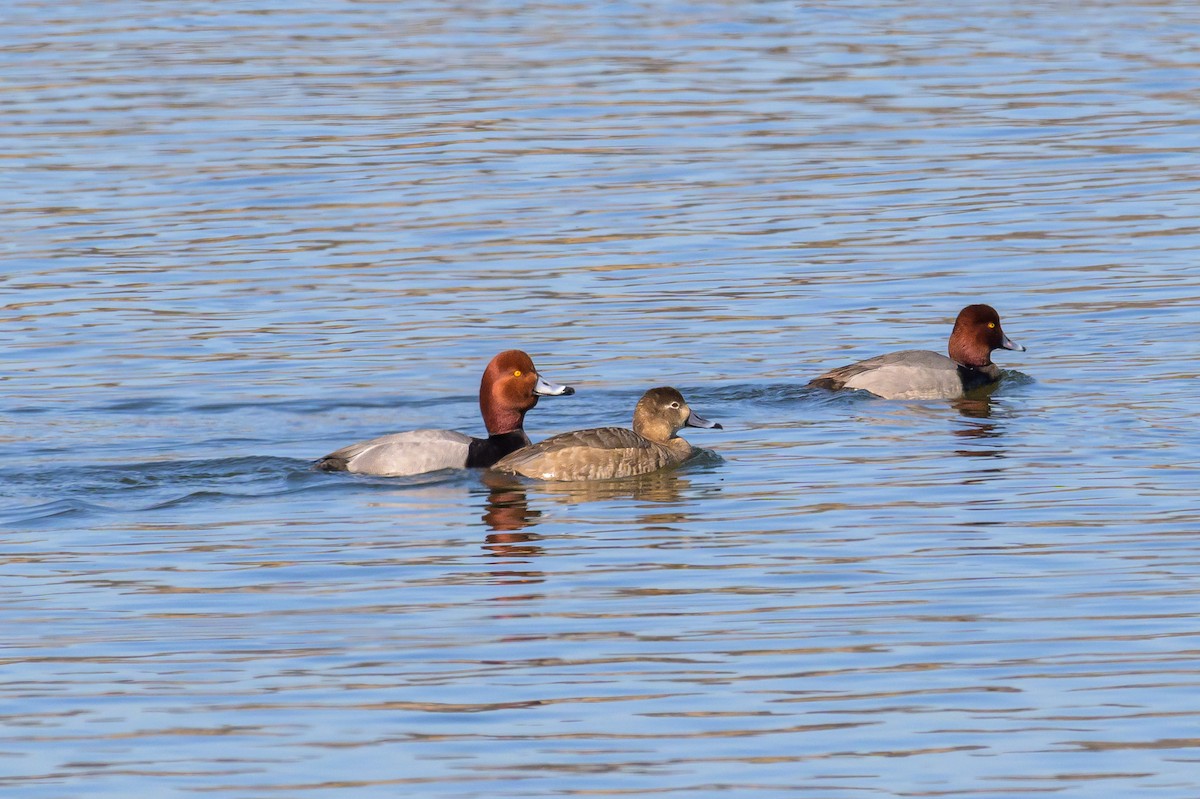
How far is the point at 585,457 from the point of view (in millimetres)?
13969

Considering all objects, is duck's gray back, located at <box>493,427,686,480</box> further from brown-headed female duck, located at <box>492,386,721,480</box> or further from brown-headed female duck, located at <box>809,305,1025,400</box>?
brown-headed female duck, located at <box>809,305,1025,400</box>

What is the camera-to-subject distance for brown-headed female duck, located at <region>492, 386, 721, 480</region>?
1397 cm

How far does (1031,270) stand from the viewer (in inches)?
805

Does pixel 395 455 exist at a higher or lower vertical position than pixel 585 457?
higher

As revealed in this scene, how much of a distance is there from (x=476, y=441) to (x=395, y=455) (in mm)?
714

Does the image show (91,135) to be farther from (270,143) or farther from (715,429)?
(715,429)

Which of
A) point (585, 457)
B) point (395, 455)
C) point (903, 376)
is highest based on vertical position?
point (903, 376)

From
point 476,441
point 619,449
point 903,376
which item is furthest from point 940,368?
point 476,441

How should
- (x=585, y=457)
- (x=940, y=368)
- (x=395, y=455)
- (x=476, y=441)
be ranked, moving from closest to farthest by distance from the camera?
(x=395, y=455) < (x=585, y=457) < (x=476, y=441) < (x=940, y=368)

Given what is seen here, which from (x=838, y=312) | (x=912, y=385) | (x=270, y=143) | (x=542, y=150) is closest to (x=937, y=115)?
(x=542, y=150)

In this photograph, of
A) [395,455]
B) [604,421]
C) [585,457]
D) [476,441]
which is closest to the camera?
[395,455]

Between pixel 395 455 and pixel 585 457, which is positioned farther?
pixel 585 457

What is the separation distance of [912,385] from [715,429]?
1.98m

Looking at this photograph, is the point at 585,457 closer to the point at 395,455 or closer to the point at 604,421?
the point at 395,455
